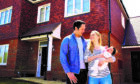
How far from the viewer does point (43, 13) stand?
1164 cm

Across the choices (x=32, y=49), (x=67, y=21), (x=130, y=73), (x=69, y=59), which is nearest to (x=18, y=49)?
(x=32, y=49)

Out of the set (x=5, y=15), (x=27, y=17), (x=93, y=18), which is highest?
(x=5, y=15)

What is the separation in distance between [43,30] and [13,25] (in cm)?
344

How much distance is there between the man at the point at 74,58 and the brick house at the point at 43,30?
5.73m

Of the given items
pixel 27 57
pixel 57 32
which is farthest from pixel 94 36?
pixel 27 57

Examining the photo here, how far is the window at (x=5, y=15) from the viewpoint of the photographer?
40.3ft

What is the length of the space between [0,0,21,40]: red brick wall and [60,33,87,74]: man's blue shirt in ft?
31.2

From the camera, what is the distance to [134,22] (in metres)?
14.7

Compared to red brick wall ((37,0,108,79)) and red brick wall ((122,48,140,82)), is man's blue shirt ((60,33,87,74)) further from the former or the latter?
red brick wall ((122,48,140,82))

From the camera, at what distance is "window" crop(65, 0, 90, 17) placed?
Result: 9016 mm

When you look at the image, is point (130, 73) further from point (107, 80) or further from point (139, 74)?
point (107, 80)

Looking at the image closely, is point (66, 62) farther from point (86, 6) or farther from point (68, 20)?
point (68, 20)

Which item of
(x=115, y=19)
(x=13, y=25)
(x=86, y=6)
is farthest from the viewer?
(x=13, y=25)

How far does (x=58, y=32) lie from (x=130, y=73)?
7916 mm
